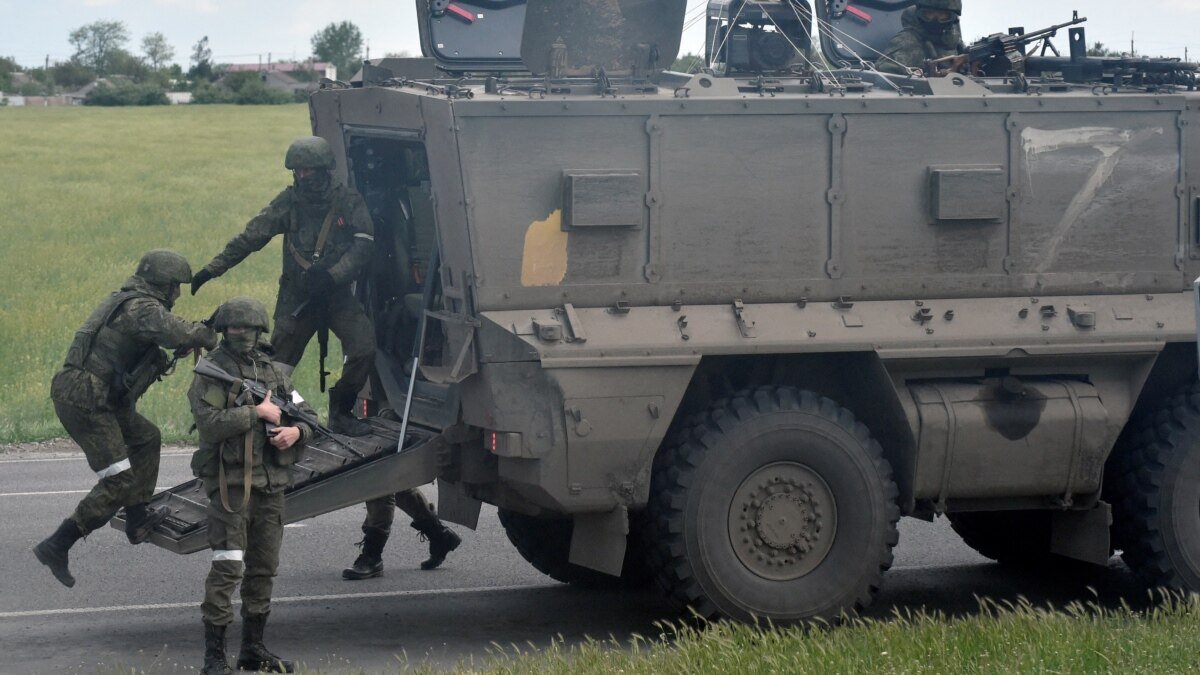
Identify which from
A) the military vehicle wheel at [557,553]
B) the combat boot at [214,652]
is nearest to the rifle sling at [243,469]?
the combat boot at [214,652]

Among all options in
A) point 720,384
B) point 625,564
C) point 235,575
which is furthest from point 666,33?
point 235,575

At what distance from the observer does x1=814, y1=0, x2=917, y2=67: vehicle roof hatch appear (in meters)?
10.3

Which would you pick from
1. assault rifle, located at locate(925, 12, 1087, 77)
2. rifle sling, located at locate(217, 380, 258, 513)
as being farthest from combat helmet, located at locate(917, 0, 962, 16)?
rifle sling, located at locate(217, 380, 258, 513)

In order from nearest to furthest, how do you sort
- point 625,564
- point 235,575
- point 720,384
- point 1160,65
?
point 235,575 < point 720,384 < point 1160,65 < point 625,564

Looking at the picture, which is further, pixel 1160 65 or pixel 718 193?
pixel 1160 65


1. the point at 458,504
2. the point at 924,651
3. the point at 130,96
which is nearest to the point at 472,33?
the point at 458,504

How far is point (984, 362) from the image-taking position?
8.02m

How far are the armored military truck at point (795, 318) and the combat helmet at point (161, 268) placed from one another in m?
1.23

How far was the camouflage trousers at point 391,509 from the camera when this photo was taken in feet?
31.0

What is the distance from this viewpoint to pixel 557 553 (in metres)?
9.29

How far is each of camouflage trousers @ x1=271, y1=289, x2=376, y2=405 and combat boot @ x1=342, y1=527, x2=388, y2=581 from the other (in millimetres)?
764

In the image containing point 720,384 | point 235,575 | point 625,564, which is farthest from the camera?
point 625,564

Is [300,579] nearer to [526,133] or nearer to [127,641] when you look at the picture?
[127,641]

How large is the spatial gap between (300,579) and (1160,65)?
5.31 metres
